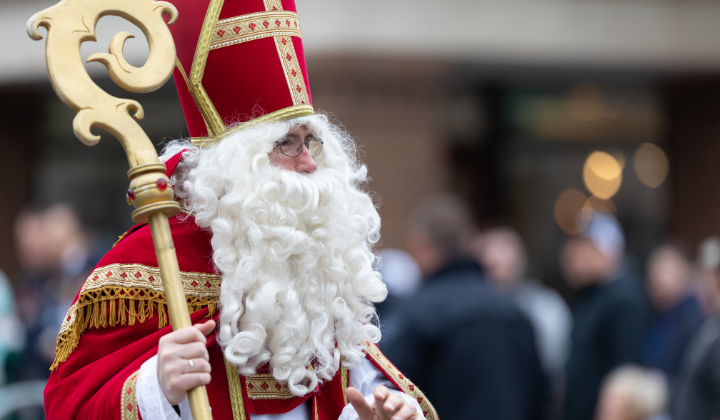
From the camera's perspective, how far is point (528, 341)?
4.97 metres

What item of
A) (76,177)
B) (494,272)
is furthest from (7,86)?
(494,272)

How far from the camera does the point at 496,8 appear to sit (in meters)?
9.05

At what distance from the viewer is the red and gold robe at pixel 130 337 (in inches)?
91.9

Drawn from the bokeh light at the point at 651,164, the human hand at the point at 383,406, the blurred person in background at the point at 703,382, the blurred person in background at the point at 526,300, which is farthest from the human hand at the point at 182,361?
the bokeh light at the point at 651,164

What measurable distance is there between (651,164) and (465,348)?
7576 mm

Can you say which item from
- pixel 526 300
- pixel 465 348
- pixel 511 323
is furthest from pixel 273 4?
pixel 526 300

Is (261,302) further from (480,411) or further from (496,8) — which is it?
(496,8)

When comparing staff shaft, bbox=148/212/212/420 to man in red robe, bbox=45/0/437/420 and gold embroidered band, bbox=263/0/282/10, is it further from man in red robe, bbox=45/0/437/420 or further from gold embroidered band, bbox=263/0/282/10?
gold embroidered band, bbox=263/0/282/10

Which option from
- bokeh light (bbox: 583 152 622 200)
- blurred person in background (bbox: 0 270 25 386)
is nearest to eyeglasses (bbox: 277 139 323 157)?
blurred person in background (bbox: 0 270 25 386)

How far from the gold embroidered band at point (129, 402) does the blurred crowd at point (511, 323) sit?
141cm

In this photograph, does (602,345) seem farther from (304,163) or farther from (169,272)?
(169,272)

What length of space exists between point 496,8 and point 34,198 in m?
7.05

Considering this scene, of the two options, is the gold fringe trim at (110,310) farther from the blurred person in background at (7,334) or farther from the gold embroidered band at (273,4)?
the blurred person in background at (7,334)

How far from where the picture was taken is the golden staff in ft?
7.30
